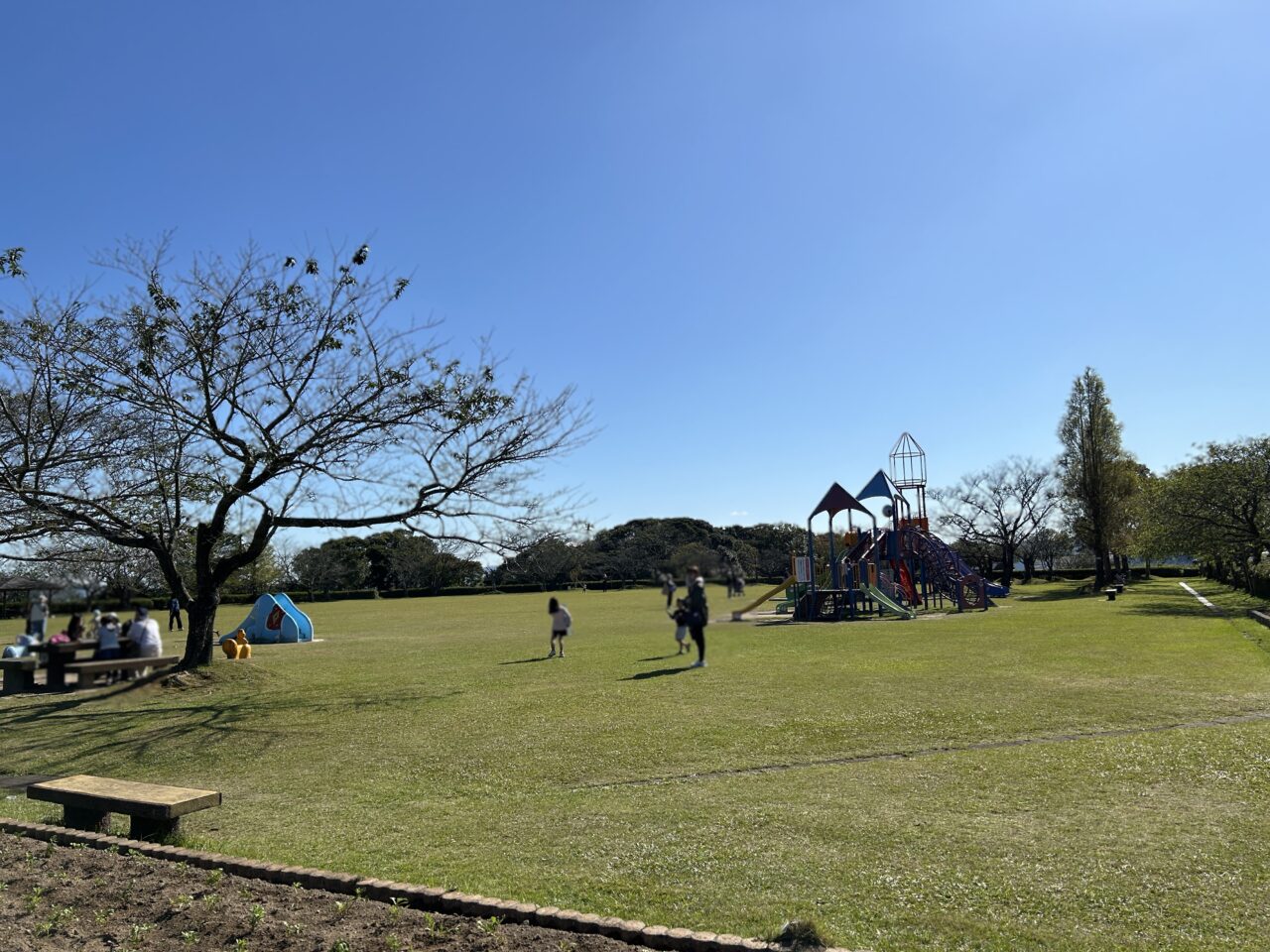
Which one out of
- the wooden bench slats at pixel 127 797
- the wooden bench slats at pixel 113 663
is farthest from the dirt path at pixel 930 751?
the wooden bench slats at pixel 113 663

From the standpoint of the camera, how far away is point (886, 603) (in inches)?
1598

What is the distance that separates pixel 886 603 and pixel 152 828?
115 ft

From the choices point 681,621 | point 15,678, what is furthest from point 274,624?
point 681,621

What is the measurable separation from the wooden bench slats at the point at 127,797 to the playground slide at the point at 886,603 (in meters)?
28.9

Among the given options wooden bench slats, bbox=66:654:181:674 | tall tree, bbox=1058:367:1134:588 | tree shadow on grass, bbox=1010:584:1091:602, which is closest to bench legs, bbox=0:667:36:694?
wooden bench slats, bbox=66:654:181:674

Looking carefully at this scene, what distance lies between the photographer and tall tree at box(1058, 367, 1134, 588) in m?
78.1

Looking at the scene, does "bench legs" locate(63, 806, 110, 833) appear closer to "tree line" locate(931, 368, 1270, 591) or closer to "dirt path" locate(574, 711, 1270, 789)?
"dirt path" locate(574, 711, 1270, 789)

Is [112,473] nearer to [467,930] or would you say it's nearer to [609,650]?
[467,930]

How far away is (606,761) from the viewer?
1377cm

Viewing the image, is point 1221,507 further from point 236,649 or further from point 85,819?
point 85,819

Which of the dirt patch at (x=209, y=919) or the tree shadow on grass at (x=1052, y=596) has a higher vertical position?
the dirt patch at (x=209, y=919)

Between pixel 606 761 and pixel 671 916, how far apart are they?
638cm

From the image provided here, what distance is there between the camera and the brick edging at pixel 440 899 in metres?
6.69

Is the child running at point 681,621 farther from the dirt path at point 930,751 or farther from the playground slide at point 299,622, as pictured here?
the playground slide at point 299,622
